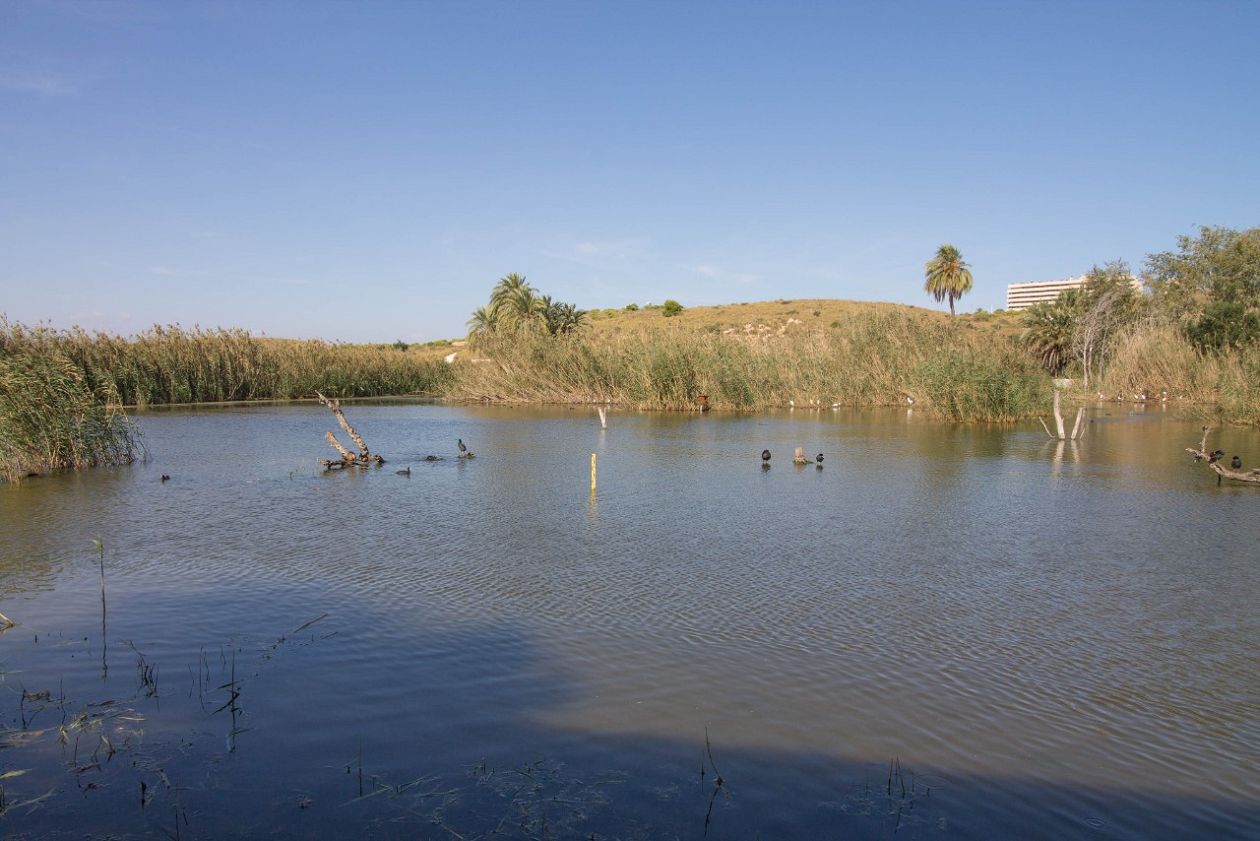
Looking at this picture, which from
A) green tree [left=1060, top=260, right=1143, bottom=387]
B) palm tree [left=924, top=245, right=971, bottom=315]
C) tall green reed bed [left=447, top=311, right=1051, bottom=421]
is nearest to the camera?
tall green reed bed [left=447, top=311, right=1051, bottom=421]

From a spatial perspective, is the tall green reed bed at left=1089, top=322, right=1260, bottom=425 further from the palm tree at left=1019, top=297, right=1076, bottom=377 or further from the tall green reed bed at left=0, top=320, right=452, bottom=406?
the tall green reed bed at left=0, top=320, right=452, bottom=406

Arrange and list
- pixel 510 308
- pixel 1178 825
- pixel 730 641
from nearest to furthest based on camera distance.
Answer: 1. pixel 1178 825
2. pixel 730 641
3. pixel 510 308

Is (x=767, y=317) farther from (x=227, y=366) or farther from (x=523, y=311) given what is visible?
(x=227, y=366)

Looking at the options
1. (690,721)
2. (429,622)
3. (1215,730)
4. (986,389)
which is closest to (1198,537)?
(1215,730)

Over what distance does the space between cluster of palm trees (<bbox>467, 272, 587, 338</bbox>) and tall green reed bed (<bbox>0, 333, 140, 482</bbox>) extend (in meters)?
41.0

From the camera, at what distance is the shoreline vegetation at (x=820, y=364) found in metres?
29.3

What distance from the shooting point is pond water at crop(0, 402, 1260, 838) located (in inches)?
186

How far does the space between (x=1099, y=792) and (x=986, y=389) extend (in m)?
26.4

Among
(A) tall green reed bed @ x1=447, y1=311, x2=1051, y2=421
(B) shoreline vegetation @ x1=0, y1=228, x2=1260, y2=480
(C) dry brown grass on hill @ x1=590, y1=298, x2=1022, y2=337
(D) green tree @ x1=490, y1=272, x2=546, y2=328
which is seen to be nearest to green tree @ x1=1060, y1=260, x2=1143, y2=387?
(B) shoreline vegetation @ x1=0, y1=228, x2=1260, y2=480

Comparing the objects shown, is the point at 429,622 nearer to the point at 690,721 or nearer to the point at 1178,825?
the point at 690,721

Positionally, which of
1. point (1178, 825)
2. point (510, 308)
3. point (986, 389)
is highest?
point (510, 308)

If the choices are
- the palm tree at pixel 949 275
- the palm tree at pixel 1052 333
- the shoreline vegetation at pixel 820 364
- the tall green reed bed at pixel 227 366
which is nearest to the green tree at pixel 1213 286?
the shoreline vegetation at pixel 820 364

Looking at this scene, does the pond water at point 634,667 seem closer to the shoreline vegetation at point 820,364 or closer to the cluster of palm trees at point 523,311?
the shoreline vegetation at point 820,364

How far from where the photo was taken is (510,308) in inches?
2448
